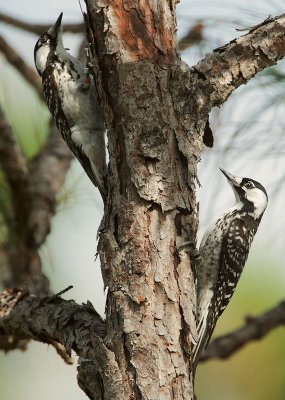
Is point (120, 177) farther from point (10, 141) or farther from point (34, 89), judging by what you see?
point (34, 89)

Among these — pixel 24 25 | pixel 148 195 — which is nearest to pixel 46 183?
pixel 24 25

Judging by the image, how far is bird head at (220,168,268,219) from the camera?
4023 millimetres

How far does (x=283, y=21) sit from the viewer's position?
272 centimetres

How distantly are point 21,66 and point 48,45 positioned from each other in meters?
0.26

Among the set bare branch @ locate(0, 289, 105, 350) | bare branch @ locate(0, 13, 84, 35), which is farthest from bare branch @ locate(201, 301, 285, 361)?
bare branch @ locate(0, 13, 84, 35)

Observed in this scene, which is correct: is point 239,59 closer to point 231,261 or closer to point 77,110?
point 77,110

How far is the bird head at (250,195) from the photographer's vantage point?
402 cm

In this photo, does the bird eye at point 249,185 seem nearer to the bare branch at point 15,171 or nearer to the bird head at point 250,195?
the bird head at point 250,195

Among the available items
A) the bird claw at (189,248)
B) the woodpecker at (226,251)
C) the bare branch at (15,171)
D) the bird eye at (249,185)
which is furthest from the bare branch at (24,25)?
the bird claw at (189,248)

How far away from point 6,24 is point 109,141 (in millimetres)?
1556

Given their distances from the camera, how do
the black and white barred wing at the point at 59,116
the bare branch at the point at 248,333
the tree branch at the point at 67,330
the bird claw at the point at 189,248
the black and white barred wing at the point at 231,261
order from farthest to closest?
the black and white barred wing at the point at 59,116
the black and white barred wing at the point at 231,261
the bare branch at the point at 248,333
the bird claw at the point at 189,248
the tree branch at the point at 67,330

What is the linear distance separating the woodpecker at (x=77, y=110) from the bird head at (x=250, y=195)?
29.7 inches

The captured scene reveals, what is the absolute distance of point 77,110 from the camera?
3742 mm

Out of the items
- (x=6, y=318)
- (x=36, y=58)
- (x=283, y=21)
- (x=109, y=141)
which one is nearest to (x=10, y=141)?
(x=36, y=58)
